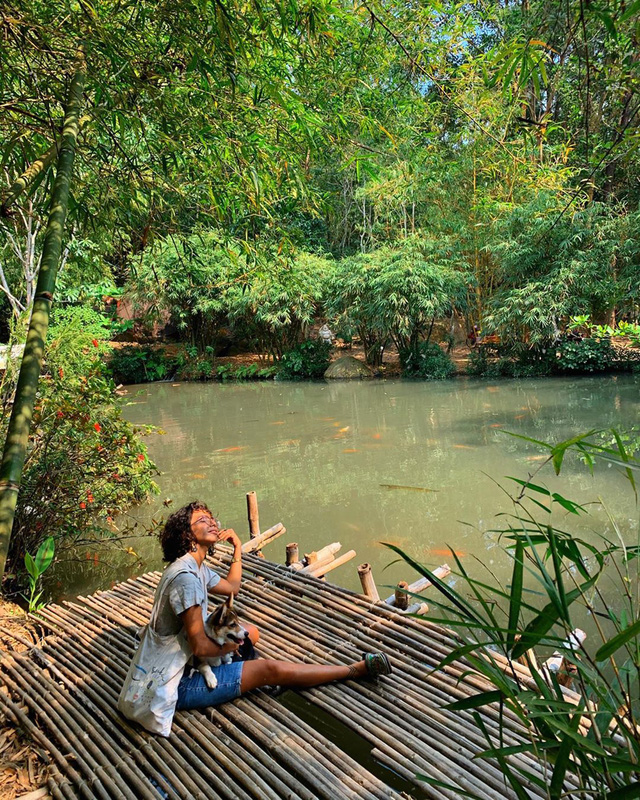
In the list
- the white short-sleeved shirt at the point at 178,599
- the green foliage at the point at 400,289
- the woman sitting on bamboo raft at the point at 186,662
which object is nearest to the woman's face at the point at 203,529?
the woman sitting on bamboo raft at the point at 186,662

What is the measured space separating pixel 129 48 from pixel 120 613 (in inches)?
93.7

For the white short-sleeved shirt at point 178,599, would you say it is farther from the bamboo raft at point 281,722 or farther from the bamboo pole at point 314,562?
the bamboo pole at point 314,562

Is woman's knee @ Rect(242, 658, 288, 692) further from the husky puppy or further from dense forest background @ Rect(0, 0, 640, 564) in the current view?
dense forest background @ Rect(0, 0, 640, 564)

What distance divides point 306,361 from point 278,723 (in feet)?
41.5

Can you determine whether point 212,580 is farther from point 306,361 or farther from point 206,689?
point 306,361

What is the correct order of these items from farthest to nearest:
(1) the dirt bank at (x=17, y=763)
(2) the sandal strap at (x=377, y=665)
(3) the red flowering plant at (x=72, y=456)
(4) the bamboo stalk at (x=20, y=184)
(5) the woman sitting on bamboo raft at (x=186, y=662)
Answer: (3) the red flowering plant at (x=72, y=456) < (2) the sandal strap at (x=377, y=665) < (5) the woman sitting on bamboo raft at (x=186, y=662) < (1) the dirt bank at (x=17, y=763) < (4) the bamboo stalk at (x=20, y=184)

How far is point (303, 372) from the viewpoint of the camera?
14406 mm

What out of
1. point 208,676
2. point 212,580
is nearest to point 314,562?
point 212,580

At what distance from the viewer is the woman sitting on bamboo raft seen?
6.14ft

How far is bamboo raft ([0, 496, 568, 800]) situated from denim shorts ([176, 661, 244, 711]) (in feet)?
0.10

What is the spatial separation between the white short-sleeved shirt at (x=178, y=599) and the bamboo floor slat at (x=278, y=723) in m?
0.31

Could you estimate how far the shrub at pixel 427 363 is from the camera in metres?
12.7

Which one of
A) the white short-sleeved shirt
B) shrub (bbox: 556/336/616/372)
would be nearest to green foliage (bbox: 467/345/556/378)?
shrub (bbox: 556/336/616/372)

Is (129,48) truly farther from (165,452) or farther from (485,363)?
(485,363)
